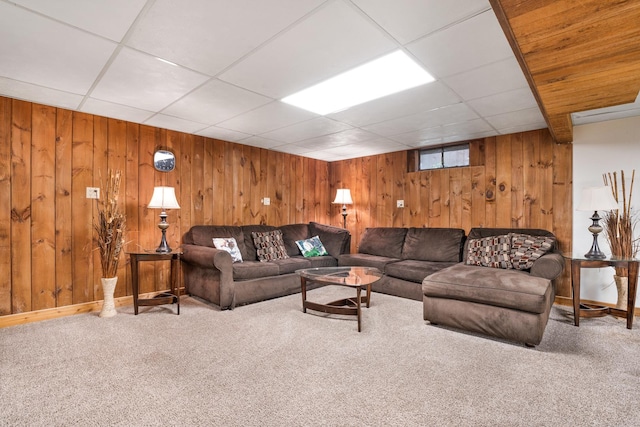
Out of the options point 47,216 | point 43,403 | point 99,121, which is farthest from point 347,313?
point 99,121

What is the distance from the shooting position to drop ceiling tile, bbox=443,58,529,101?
7.49ft

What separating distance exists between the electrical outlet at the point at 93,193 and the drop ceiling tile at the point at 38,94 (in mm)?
854

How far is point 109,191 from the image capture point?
348 cm

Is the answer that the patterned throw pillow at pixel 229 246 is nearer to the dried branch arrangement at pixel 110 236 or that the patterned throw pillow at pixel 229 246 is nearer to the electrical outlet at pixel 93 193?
the dried branch arrangement at pixel 110 236

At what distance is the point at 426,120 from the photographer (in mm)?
3553

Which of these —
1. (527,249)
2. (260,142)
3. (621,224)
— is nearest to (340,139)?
(260,142)

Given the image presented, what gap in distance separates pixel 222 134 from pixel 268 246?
1633mm

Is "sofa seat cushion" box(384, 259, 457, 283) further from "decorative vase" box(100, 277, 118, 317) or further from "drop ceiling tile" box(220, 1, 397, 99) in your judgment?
"decorative vase" box(100, 277, 118, 317)

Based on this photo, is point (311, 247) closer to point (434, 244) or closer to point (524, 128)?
point (434, 244)

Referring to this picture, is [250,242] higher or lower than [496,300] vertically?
higher

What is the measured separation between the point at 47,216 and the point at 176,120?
1608mm

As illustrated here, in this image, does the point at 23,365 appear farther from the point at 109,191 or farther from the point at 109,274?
the point at 109,191

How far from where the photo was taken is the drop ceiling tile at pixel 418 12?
5.29 feet

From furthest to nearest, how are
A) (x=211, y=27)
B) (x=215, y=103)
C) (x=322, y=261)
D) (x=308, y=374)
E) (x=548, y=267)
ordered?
(x=322, y=261)
(x=215, y=103)
(x=548, y=267)
(x=308, y=374)
(x=211, y=27)
